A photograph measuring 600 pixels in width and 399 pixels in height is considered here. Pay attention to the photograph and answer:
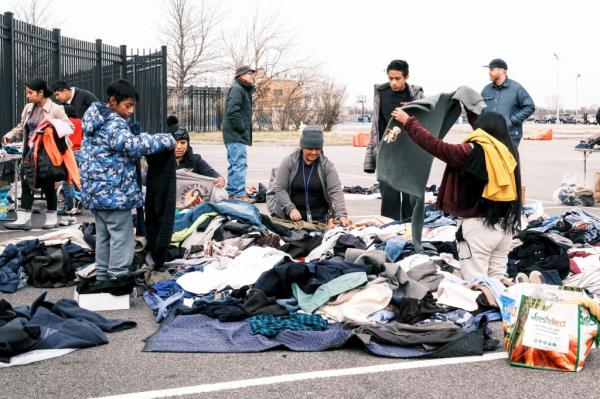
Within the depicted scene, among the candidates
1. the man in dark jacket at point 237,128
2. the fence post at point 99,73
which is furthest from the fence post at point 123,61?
the man in dark jacket at point 237,128

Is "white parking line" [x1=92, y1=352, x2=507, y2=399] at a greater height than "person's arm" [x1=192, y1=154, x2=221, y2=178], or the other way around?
"person's arm" [x1=192, y1=154, x2=221, y2=178]

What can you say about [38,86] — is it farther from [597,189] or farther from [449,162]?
[597,189]

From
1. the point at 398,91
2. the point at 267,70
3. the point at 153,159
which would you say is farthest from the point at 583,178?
the point at 267,70

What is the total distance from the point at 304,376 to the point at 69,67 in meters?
14.0

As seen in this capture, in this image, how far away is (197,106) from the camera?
4388 centimetres

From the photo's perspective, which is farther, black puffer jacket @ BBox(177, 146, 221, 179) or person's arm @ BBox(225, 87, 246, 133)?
person's arm @ BBox(225, 87, 246, 133)

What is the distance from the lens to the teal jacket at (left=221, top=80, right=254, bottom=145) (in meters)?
13.6

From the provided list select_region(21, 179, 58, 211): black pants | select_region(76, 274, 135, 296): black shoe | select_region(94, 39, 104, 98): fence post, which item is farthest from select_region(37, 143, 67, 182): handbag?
select_region(94, 39, 104, 98): fence post

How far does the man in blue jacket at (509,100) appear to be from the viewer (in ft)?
40.4

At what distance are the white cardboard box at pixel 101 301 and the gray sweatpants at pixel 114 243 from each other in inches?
16.6

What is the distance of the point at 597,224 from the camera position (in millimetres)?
9289

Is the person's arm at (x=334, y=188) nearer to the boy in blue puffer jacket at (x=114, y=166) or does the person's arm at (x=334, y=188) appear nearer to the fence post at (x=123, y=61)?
the boy in blue puffer jacket at (x=114, y=166)

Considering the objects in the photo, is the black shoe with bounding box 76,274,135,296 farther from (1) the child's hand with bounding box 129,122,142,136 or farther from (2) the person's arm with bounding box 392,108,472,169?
(2) the person's arm with bounding box 392,108,472,169

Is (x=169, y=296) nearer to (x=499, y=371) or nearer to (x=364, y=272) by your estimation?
(x=364, y=272)
